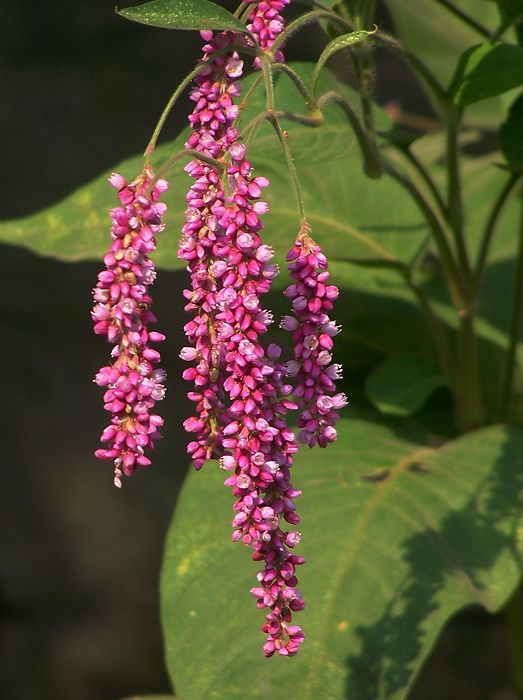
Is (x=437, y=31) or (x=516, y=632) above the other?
(x=437, y=31)

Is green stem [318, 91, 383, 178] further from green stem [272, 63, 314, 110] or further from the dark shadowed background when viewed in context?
the dark shadowed background

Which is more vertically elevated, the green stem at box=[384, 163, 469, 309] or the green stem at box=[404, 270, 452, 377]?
the green stem at box=[384, 163, 469, 309]

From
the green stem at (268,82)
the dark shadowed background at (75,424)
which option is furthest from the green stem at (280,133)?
the dark shadowed background at (75,424)

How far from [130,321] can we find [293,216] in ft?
2.58

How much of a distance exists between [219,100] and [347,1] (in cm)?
38

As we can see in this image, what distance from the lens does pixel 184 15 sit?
776 millimetres

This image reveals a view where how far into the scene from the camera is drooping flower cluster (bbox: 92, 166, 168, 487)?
67cm

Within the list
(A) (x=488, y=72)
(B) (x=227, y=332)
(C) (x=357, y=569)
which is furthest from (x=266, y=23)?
(C) (x=357, y=569)

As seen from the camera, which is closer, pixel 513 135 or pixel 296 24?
pixel 296 24

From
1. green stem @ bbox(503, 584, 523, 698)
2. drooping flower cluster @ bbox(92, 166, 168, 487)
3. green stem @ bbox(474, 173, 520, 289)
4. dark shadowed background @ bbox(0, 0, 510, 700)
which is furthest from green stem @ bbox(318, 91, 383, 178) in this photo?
dark shadowed background @ bbox(0, 0, 510, 700)

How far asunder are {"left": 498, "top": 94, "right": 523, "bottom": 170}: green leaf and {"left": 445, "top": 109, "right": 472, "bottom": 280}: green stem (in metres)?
0.07

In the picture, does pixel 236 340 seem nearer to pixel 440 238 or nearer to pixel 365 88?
pixel 365 88

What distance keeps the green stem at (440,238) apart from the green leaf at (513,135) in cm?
12

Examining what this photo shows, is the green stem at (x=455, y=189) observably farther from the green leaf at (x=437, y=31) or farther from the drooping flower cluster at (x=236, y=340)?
the green leaf at (x=437, y=31)
